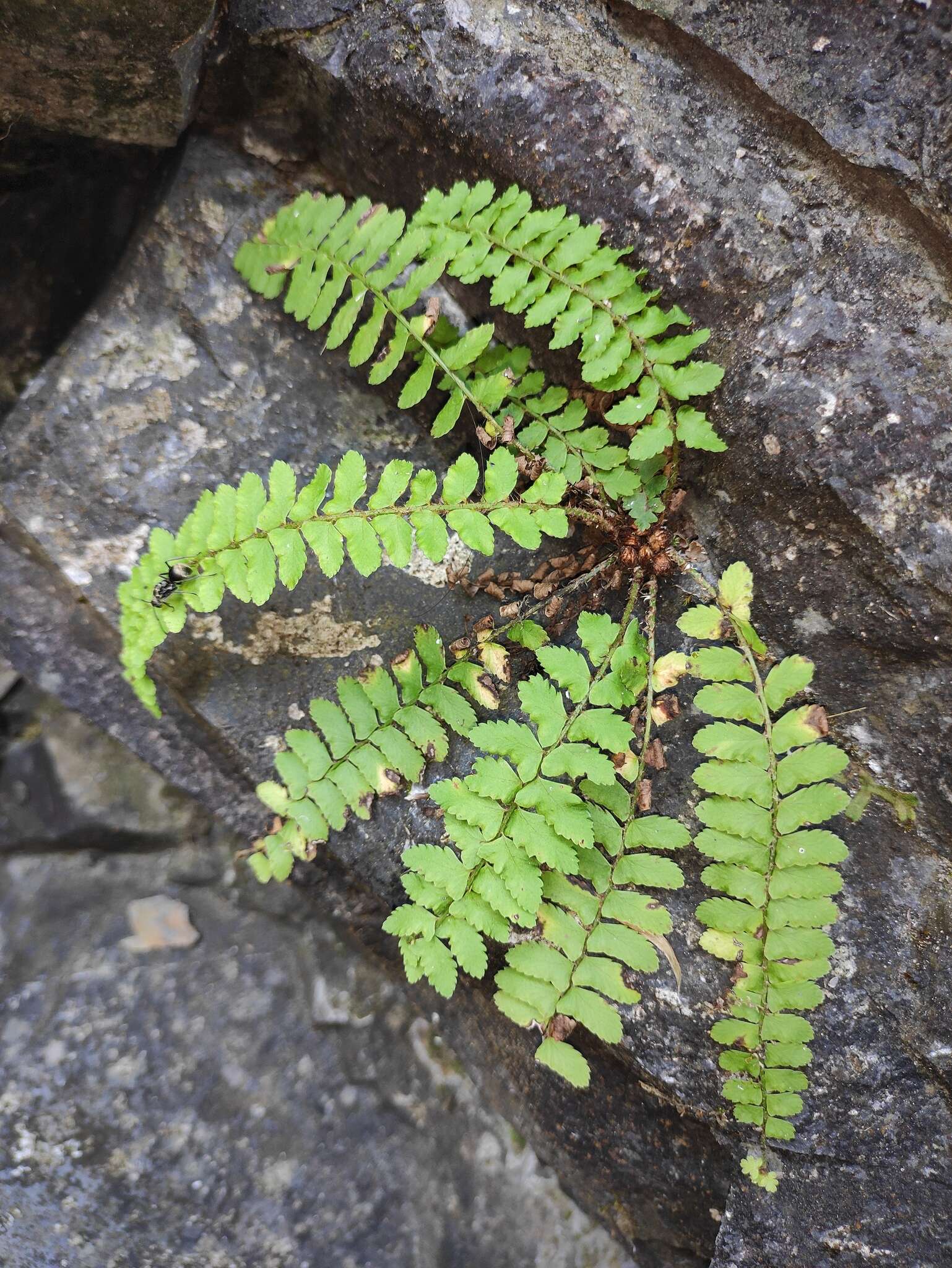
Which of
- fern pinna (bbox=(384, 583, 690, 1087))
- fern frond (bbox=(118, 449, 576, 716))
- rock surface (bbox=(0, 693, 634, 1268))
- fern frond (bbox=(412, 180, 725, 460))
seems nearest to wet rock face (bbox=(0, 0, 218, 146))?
fern frond (bbox=(412, 180, 725, 460))

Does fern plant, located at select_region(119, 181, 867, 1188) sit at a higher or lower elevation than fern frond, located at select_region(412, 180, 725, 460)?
lower

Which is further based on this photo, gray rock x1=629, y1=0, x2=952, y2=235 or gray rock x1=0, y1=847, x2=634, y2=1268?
gray rock x1=0, y1=847, x2=634, y2=1268

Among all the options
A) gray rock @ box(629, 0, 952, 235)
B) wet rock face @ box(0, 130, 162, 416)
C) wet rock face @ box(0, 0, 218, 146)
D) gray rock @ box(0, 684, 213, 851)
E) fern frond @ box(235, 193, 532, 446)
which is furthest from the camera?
gray rock @ box(0, 684, 213, 851)

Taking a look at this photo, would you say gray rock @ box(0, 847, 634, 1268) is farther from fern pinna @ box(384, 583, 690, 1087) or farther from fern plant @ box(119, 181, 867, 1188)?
fern pinna @ box(384, 583, 690, 1087)

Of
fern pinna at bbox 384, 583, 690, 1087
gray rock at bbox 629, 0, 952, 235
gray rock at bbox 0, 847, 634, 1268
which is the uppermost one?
gray rock at bbox 629, 0, 952, 235

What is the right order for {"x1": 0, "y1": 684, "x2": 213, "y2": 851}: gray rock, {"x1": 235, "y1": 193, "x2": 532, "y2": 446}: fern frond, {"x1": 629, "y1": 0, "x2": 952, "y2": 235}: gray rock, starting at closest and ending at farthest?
1. {"x1": 629, "y1": 0, "x2": 952, "y2": 235}: gray rock
2. {"x1": 235, "y1": 193, "x2": 532, "y2": 446}: fern frond
3. {"x1": 0, "y1": 684, "x2": 213, "y2": 851}: gray rock

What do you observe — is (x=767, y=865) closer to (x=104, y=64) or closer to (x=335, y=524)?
(x=335, y=524)

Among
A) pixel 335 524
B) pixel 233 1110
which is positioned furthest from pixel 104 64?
pixel 233 1110
